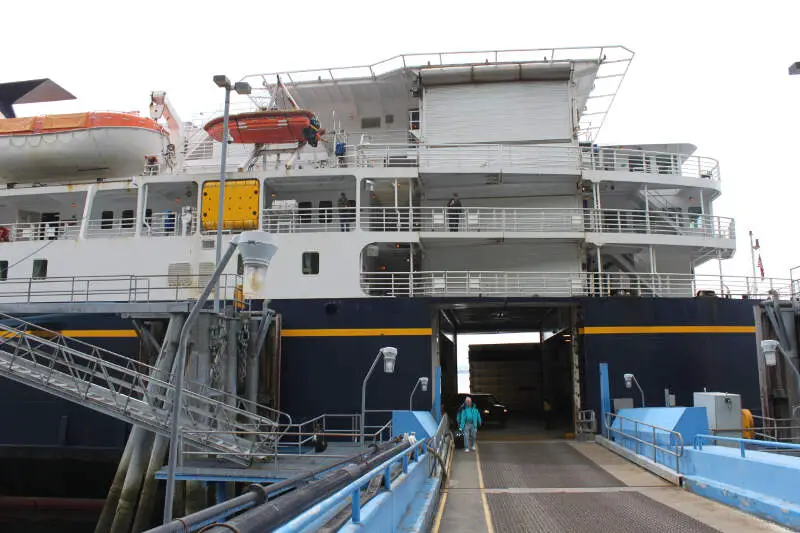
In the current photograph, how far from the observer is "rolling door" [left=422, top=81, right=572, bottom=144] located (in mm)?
23266

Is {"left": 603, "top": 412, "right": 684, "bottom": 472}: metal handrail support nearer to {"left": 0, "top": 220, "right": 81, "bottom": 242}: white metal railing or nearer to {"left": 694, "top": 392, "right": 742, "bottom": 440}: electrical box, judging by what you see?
{"left": 694, "top": 392, "right": 742, "bottom": 440}: electrical box

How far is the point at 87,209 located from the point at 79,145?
2579mm

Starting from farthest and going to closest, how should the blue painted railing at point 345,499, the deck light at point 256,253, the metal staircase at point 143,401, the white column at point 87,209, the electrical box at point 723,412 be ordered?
the white column at point 87,209 → the electrical box at point 723,412 → the metal staircase at point 143,401 → the deck light at point 256,253 → the blue painted railing at point 345,499

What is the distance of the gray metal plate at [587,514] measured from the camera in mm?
8859

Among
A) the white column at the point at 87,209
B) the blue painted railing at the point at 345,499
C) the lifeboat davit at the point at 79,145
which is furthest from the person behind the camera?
the lifeboat davit at the point at 79,145

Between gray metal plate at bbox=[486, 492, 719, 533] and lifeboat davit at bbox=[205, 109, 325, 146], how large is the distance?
13711 mm

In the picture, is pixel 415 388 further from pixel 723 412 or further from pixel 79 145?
pixel 79 145

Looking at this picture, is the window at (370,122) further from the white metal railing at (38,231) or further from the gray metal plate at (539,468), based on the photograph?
the gray metal plate at (539,468)

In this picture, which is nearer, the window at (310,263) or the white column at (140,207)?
the window at (310,263)

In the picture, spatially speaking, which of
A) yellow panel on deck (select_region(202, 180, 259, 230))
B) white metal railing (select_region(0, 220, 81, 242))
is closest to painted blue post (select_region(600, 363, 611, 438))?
yellow panel on deck (select_region(202, 180, 259, 230))

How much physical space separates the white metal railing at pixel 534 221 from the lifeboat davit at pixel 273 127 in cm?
266

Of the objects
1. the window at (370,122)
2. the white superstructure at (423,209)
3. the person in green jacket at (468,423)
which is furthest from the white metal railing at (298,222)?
the person in green jacket at (468,423)

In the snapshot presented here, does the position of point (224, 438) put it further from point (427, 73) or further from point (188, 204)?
point (427, 73)

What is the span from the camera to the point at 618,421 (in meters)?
18.1
